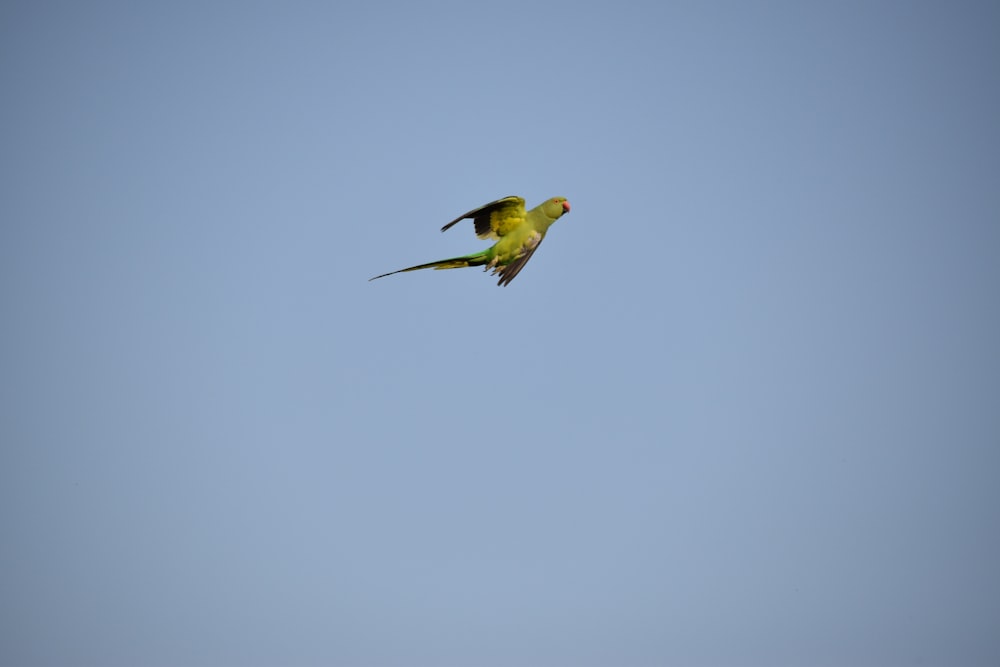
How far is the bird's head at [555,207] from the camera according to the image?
1830 cm

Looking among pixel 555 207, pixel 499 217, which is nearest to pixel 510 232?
pixel 499 217

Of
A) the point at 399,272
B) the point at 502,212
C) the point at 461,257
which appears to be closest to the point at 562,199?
the point at 502,212

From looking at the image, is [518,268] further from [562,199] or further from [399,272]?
[399,272]

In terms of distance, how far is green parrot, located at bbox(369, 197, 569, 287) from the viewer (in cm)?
1825

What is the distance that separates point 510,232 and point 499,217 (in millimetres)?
510

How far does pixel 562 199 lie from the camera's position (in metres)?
18.4

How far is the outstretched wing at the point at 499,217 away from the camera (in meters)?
18.4

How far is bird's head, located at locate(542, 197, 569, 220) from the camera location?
1830cm

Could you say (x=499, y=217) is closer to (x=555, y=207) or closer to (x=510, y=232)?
(x=510, y=232)

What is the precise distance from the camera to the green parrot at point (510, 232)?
719 inches

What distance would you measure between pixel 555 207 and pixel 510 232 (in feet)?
4.31

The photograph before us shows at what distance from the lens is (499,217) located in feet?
61.5

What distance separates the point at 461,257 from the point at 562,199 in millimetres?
2953

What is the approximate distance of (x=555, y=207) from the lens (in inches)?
720
